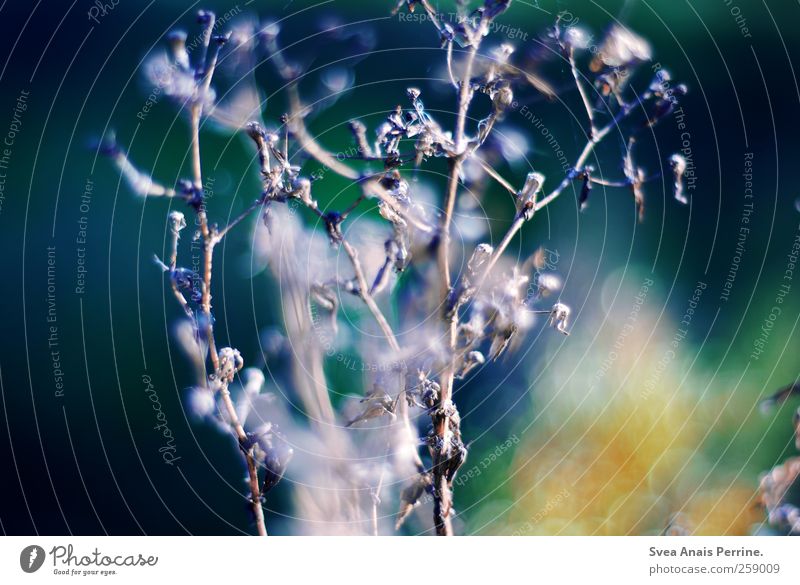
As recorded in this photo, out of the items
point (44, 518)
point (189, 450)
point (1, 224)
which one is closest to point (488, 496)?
point (189, 450)

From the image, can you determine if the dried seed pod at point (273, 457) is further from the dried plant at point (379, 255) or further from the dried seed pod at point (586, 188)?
the dried seed pod at point (586, 188)

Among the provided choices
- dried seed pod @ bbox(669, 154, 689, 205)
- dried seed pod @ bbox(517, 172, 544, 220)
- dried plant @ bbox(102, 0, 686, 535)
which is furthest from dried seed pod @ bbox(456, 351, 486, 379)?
dried seed pod @ bbox(669, 154, 689, 205)

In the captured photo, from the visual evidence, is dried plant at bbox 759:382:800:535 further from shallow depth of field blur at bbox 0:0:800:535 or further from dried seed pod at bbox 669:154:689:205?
dried seed pod at bbox 669:154:689:205

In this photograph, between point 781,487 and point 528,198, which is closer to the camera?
point 528,198
